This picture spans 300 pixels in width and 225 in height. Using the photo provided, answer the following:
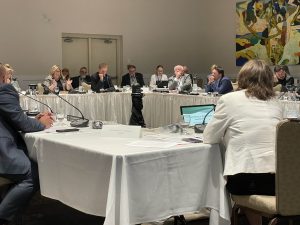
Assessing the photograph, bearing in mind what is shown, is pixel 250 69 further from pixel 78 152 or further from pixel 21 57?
pixel 21 57

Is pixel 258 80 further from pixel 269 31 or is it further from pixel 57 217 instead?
pixel 269 31

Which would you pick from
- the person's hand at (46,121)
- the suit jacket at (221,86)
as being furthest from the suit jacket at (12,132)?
the suit jacket at (221,86)

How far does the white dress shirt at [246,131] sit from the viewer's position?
265cm

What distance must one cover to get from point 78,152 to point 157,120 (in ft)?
19.2

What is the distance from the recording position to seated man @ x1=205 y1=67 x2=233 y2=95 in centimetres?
772

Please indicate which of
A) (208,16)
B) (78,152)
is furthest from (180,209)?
(208,16)

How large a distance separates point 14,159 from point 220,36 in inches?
418

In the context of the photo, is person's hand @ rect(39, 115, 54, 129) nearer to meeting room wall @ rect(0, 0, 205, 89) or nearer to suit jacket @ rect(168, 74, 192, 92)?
suit jacket @ rect(168, 74, 192, 92)

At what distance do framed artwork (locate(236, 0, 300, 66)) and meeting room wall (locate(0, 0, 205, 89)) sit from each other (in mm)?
1603

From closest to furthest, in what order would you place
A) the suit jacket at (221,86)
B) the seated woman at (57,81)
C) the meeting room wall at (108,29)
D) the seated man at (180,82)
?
the suit jacket at (221,86) < the seated man at (180,82) < the seated woman at (57,81) < the meeting room wall at (108,29)

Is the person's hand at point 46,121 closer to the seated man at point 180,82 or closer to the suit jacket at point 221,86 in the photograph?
the suit jacket at point 221,86

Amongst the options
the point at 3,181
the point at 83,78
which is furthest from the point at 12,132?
the point at 83,78

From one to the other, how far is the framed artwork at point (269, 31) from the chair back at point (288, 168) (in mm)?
8717

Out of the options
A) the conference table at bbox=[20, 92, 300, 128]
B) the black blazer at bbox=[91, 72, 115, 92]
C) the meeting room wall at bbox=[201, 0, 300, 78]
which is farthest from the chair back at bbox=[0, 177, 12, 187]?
the meeting room wall at bbox=[201, 0, 300, 78]
